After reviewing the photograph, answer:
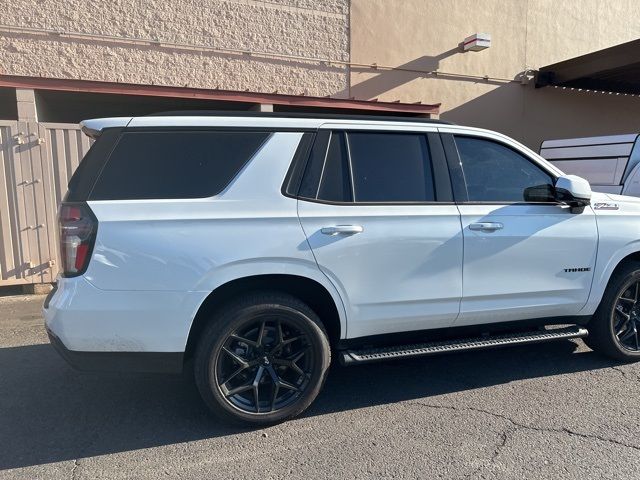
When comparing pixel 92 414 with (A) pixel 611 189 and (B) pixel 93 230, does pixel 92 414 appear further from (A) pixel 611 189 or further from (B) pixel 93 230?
(A) pixel 611 189

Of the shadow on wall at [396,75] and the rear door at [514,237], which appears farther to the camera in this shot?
the shadow on wall at [396,75]

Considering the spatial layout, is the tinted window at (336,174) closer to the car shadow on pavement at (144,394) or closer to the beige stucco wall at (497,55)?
the car shadow on pavement at (144,394)

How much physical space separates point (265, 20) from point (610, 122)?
875 cm

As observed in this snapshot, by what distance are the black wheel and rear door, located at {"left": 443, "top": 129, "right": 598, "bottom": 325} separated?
0.98 ft

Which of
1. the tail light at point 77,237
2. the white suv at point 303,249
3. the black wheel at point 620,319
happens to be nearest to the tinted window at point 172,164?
the white suv at point 303,249

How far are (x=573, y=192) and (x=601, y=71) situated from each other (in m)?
7.85

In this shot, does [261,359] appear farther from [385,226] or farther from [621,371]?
[621,371]

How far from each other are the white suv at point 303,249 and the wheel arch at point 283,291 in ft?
0.04

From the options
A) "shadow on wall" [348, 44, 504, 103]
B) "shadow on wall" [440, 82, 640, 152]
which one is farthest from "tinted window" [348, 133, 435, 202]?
"shadow on wall" [440, 82, 640, 152]

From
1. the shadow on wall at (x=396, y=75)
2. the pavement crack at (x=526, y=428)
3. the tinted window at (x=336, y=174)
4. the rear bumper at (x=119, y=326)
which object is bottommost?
the pavement crack at (x=526, y=428)

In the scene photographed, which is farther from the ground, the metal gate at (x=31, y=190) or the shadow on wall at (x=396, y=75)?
the shadow on wall at (x=396, y=75)

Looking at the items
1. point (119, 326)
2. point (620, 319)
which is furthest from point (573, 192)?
point (119, 326)

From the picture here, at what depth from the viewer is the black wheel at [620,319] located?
4.12m

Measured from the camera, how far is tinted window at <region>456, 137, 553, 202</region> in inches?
148
